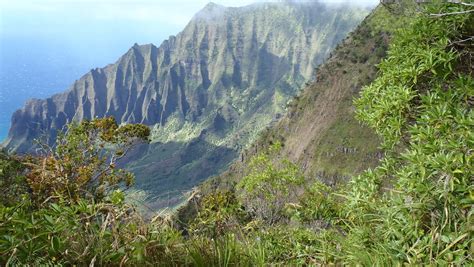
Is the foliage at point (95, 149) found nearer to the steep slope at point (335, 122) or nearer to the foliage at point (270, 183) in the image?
the foliage at point (270, 183)

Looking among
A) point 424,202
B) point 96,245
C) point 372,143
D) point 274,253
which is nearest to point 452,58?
point 424,202

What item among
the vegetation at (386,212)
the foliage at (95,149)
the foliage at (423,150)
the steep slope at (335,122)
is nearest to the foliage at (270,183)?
the foliage at (95,149)

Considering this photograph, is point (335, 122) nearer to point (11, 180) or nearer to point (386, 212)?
point (11, 180)

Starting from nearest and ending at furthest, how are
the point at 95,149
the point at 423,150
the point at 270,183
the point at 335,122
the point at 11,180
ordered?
the point at 423,150, the point at 270,183, the point at 11,180, the point at 95,149, the point at 335,122

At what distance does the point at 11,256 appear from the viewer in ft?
11.2

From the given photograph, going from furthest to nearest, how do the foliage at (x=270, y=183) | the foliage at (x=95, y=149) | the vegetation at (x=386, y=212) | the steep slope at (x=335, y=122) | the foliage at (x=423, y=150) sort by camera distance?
the steep slope at (x=335, y=122) → the foliage at (x=95, y=149) → the foliage at (x=270, y=183) → the foliage at (x=423, y=150) → the vegetation at (x=386, y=212)

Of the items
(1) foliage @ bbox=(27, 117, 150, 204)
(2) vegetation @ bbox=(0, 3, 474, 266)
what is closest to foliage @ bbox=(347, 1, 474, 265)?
(2) vegetation @ bbox=(0, 3, 474, 266)

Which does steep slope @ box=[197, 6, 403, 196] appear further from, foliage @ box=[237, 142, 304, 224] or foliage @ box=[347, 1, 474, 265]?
foliage @ box=[347, 1, 474, 265]

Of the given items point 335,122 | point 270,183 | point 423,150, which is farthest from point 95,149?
point 335,122

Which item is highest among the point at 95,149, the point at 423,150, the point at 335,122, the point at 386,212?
the point at 423,150

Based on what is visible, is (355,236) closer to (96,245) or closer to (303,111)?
(96,245)

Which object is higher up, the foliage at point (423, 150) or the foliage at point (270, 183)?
the foliage at point (423, 150)

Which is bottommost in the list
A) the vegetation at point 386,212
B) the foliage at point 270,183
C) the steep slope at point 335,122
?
the steep slope at point 335,122

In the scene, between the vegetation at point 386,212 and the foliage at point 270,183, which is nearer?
the vegetation at point 386,212
